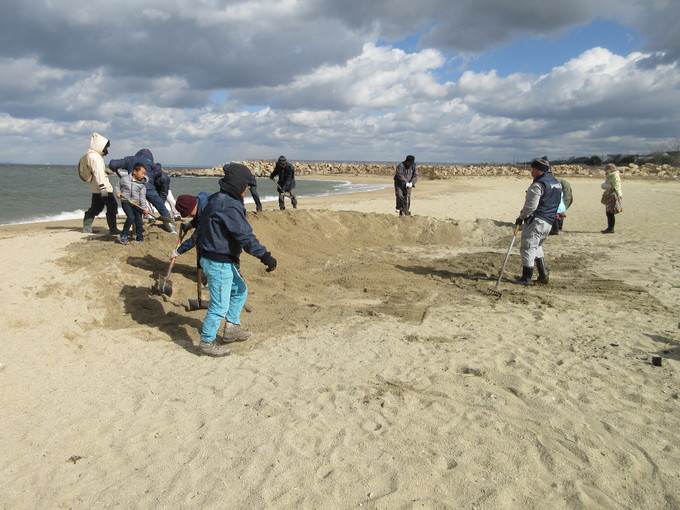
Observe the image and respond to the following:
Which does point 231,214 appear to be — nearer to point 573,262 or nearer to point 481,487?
point 481,487

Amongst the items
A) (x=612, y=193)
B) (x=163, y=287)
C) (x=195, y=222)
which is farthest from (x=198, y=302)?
(x=612, y=193)

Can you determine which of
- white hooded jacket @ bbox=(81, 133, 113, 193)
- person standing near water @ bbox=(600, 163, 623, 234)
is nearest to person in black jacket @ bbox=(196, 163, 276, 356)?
white hooded jacket @ bbox=(81, 133, 113, 193)

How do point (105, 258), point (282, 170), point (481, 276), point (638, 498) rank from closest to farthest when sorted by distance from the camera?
point (638, 498), point (105, 258), point (481, 276), point (282, 170)

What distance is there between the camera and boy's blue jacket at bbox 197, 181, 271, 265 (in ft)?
13.5

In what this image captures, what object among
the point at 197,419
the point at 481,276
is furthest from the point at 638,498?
the point at 481,276

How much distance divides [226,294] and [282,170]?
9.15 metres

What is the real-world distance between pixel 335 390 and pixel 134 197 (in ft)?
17.4

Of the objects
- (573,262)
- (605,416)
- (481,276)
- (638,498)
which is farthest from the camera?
(573,262)

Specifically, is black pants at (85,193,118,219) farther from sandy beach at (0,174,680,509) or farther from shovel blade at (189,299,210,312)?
shovel blade at (189,299,210,312)

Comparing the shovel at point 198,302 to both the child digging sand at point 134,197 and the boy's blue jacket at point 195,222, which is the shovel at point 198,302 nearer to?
the boy's blue jacket at point 195,222

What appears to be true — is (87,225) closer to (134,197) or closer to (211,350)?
(134,197)

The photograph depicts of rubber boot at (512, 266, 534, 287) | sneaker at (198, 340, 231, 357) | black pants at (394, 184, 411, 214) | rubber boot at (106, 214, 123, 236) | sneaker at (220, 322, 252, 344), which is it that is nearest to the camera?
sneaker at (198, 340, 231, 357)

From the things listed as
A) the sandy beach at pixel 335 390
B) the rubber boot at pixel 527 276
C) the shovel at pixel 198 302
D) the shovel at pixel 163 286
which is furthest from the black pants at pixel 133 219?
→ the rubber boot at pixel 527 276

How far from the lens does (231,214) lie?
4.13 m
